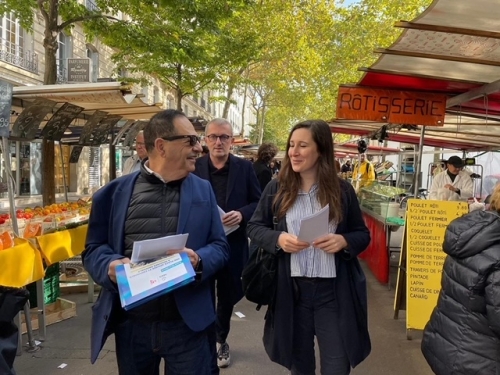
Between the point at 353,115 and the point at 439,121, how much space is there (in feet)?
3.25

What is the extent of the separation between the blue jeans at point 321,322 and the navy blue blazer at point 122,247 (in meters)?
0.56

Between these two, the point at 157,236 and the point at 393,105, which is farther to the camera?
the point at 393,105

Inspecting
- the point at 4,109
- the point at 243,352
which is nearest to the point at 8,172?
the point at 4,109

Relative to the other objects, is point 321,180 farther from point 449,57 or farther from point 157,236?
point 449,57

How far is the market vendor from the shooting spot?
7648mm

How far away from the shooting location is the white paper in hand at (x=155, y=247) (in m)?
1.67

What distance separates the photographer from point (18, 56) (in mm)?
15680

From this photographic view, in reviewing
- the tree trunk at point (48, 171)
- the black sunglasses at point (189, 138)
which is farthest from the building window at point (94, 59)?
the black sunglasses at point (189, 138)

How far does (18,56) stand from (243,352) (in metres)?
16.1

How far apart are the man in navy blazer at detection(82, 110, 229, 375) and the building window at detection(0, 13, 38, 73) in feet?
51.3

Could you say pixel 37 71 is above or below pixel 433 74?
above

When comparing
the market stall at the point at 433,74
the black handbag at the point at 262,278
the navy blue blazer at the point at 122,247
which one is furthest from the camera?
the market stall at the point at 433,74

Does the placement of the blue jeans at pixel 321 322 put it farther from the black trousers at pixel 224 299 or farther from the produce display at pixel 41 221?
the produce display at pixel 41 221

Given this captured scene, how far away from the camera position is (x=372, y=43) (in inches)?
872
